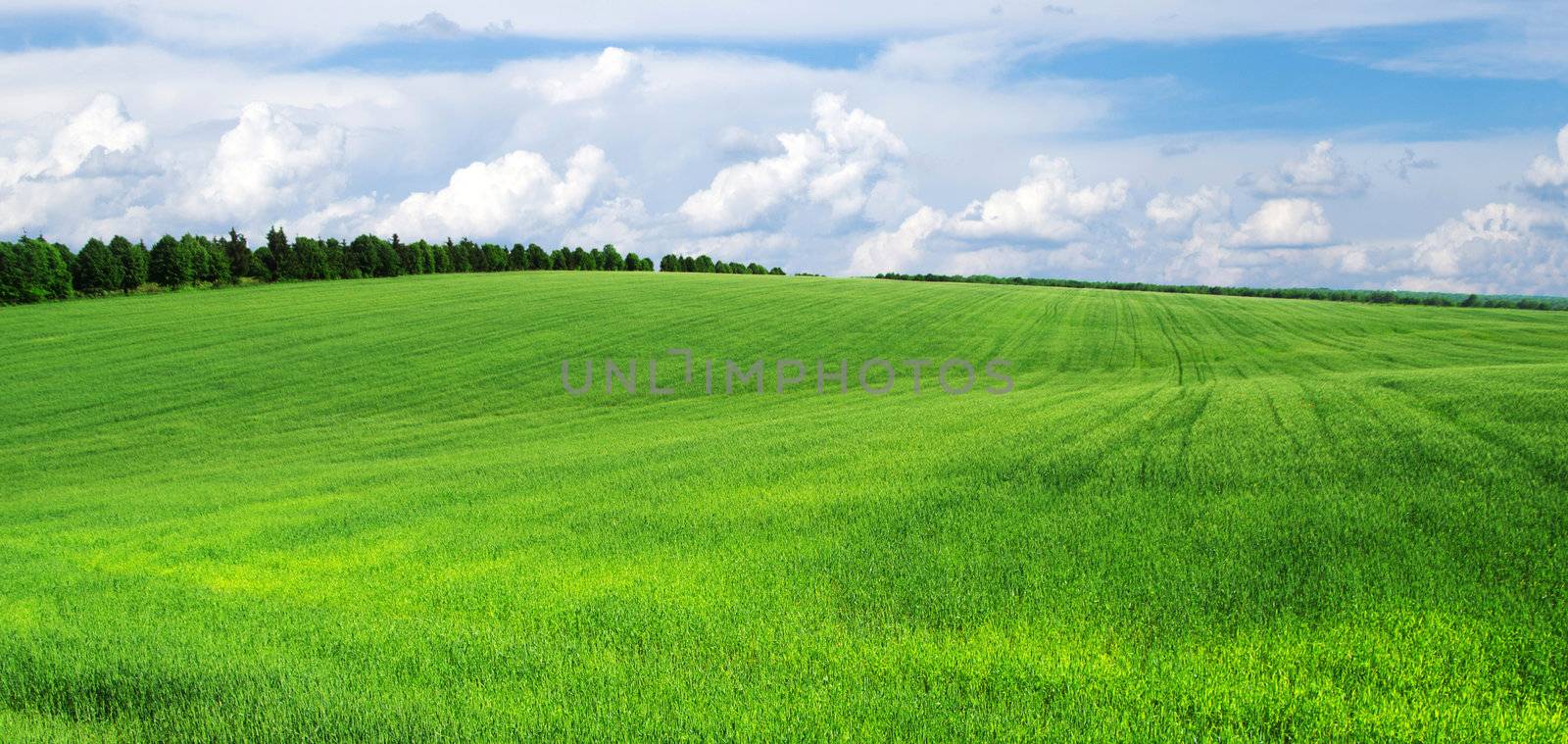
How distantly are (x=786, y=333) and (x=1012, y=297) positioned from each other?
28.1 metres

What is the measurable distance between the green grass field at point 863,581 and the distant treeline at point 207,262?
52.9 meters

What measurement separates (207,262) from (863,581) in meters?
82.8

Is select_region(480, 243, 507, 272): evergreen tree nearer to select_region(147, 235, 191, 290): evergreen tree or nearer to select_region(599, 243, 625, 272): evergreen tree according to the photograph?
select_region(599, 243, 625, 272): evergreen tree

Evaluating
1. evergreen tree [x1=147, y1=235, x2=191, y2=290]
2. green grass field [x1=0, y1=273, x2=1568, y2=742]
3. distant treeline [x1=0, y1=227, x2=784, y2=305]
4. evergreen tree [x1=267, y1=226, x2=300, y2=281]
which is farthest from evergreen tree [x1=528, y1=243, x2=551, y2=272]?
green grass field [x1=0, y1=273, x2=1568, y2=742]

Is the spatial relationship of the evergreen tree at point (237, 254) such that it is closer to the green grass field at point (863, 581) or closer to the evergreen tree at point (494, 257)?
the evergreen tree at point (494, 257)

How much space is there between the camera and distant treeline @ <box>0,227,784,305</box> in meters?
62.7

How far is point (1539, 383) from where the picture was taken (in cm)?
1716

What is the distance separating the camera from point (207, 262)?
74.1 metres

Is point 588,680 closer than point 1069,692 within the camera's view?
No

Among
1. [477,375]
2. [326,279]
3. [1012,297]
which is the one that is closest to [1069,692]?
[477,375]

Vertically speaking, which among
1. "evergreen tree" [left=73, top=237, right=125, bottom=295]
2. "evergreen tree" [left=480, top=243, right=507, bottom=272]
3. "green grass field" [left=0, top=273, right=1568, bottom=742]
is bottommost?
"green grass field" [left=0, top=273, right=1568, bottom=742]

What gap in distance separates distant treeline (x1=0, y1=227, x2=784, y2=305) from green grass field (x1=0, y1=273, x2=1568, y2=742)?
173 feet

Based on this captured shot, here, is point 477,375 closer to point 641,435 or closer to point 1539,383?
point 641,435

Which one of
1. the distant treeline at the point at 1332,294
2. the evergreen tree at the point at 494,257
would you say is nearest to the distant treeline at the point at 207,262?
the evergreen tree at the point at 494,257
